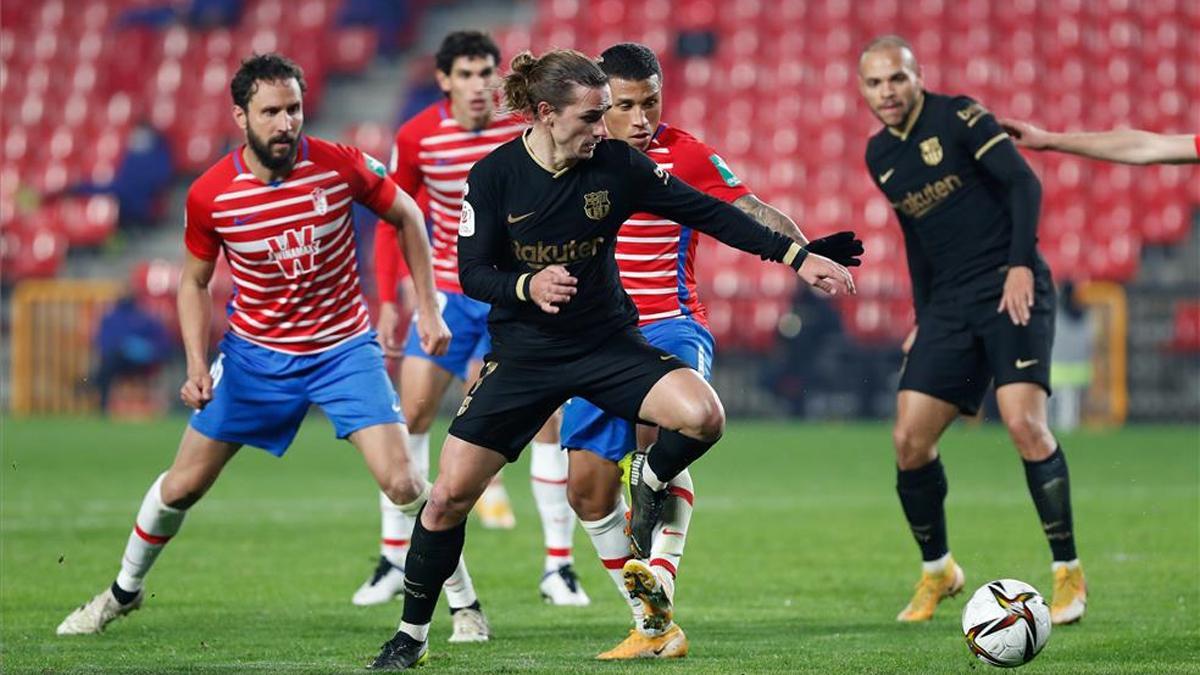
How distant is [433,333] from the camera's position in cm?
696

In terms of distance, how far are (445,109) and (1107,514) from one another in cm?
517

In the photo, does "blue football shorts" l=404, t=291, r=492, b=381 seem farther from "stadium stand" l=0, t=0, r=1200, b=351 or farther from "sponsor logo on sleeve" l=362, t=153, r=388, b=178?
"stadium stand" l=0, t=0, r=1200, b=351

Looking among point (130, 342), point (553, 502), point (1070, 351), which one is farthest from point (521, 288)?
point (130, 342)

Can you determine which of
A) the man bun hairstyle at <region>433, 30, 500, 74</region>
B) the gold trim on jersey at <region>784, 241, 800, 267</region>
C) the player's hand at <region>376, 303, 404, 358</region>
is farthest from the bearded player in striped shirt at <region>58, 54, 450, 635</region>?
the man bun hairstyle at <region>433, 30, 500, 74</region>

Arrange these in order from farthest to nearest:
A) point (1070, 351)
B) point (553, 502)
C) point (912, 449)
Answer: point (1070, 351) < point (553, 502) < point (912, 449)

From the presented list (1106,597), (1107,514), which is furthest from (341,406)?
(1107,514)

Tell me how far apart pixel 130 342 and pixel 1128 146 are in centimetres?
A: 1668

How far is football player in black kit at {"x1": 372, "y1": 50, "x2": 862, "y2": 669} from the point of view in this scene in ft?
19.2

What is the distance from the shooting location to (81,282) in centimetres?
2270

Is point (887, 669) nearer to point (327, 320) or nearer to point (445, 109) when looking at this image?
point (327, 320)

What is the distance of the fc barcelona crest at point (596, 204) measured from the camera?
588cm

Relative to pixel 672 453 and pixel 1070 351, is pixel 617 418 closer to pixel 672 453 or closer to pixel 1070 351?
pixel 672 453

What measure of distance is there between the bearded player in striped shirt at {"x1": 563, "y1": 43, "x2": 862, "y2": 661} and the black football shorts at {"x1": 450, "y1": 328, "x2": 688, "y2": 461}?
52cm

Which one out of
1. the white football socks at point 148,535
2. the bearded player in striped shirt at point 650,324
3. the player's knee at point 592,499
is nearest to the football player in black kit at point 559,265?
the bearded player in striped shirt at point 650,324
